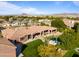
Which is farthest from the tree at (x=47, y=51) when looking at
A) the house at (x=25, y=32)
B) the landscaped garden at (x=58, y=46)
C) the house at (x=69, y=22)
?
the house at (x=69, y=22)

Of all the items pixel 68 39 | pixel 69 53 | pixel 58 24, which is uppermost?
pixel 58 24

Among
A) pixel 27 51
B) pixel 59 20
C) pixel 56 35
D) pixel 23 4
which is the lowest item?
pixel 27 51

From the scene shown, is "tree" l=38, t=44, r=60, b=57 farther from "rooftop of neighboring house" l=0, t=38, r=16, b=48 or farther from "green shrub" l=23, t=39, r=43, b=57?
"rooftop of neighboring house" l=0, t=38, r=16, b=48

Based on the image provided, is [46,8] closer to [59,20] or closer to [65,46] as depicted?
[59,20]

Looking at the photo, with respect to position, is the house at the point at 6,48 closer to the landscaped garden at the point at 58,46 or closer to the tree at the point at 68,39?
the landscaped garden at the point at 58,46

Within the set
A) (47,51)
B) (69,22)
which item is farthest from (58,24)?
(47,51)

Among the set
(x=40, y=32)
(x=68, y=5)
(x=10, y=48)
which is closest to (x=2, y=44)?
(x=10, y=48)

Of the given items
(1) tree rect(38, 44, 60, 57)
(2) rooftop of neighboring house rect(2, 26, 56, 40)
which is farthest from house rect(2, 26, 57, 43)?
(1) tree rect(38, 44, 60, 57)

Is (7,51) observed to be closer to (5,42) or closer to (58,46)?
(5,42)
